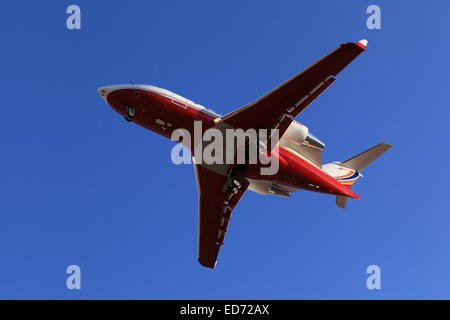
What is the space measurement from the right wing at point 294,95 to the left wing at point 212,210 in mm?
6346

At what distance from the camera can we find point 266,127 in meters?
42.8

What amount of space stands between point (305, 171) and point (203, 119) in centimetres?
873

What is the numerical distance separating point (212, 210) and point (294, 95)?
13961mm

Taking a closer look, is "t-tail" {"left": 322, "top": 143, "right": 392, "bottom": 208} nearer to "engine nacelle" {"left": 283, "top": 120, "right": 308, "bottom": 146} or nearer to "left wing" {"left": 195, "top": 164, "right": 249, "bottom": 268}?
"engine nacelle" {"left": 283, "top": 120, "right": 308, "bottom": 146}

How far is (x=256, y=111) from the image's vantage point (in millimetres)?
42094

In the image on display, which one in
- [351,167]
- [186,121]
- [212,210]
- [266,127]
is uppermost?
[186,121]

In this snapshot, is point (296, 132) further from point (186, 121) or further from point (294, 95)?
point (186, 121)

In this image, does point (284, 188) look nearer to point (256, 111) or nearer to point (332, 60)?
point (256, 111)

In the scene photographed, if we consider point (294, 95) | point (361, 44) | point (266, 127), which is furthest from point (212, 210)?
point (361, 44)

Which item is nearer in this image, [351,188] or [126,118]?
Answer: [126,118]

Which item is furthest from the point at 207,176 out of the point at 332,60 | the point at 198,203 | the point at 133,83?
the point at 332,60

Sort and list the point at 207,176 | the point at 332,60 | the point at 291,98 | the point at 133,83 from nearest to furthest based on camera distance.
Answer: the point at 332,60 < the point at 291,98 < the point at 133,83 < the point at 207,176

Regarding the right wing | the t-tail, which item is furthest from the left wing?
the t-tail

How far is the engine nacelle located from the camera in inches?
1734
